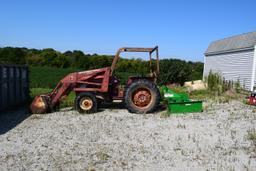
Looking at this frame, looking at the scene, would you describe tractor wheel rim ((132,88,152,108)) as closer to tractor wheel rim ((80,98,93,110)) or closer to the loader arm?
the loader arm

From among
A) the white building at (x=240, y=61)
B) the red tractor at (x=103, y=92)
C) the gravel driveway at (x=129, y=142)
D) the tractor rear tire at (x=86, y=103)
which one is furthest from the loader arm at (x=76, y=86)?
the white building at (x=240, y=61)

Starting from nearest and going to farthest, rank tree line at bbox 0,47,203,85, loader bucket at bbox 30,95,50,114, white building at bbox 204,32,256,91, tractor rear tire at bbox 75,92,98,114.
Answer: tractor rear tire at bbox 75,92,98,114 → loader bucket at bbox 30,95,50,114 → white building at bbox 204,32,256,91 → tree line at bbox 0,47,203,85

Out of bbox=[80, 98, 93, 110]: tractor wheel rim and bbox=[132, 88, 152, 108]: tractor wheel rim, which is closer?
bbox=[80, 98, 93, 110]: tractor wheel rim

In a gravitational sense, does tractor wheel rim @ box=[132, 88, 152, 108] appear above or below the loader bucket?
above

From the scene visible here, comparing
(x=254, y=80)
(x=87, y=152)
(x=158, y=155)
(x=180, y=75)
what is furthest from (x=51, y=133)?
(x=180, y=75)

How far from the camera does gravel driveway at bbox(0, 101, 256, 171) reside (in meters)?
5.12

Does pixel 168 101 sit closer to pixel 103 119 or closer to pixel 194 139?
pixel 103 119

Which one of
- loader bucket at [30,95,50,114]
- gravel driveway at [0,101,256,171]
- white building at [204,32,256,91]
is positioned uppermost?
white building at [204,32,256,91]

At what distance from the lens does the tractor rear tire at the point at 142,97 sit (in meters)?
9.73

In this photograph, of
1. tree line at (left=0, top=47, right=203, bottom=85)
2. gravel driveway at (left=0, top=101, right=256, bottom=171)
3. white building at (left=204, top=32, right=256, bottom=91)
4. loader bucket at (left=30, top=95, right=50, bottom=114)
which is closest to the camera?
gravel driveway at (left=0, top=101, right=256, bottom=171)

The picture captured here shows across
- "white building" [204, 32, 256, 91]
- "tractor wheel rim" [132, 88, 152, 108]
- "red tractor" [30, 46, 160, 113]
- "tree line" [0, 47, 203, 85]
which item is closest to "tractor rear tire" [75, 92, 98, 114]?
"red tractor" [30, 46, 160, 113]

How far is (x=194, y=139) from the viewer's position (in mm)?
6645

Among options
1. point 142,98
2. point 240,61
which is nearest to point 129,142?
point 142,98

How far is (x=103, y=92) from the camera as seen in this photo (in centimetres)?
1002
